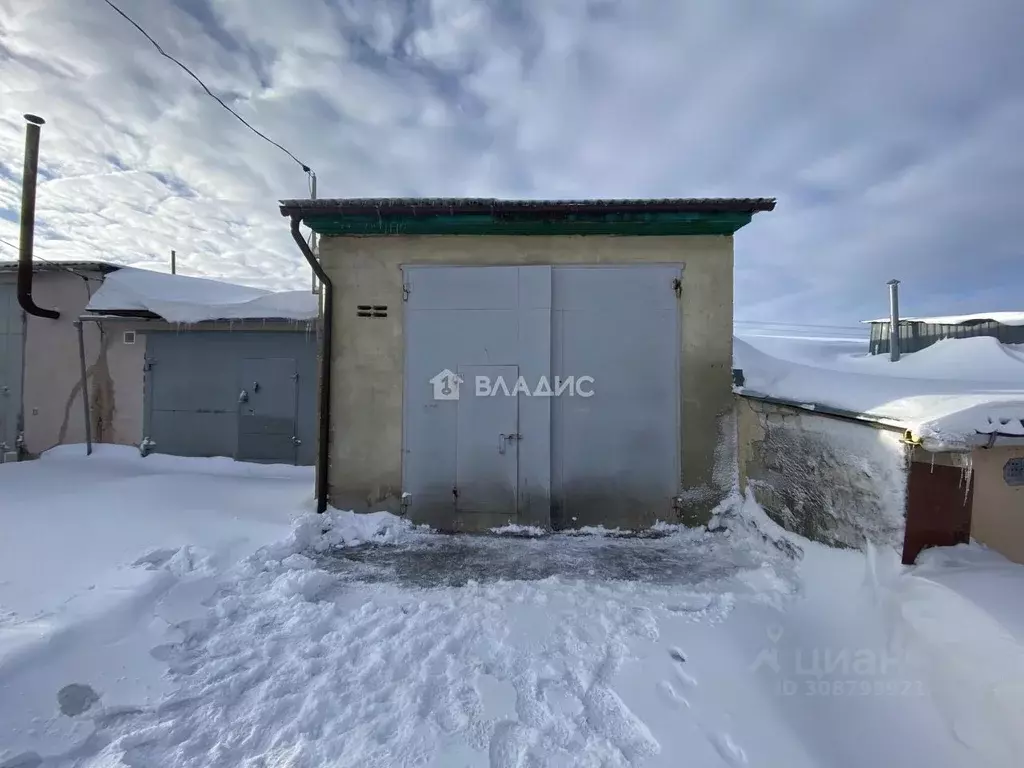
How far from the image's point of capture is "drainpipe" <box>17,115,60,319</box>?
25.6 feet

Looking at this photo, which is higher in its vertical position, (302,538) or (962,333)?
(962,333)

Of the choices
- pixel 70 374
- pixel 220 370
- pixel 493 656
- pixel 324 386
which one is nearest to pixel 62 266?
pixel 70 374

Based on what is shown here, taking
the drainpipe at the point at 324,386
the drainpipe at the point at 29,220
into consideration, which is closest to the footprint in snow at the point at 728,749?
the drainpipe at the point at 324,386

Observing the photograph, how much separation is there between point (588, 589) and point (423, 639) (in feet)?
4.53

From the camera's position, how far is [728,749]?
2096 mm

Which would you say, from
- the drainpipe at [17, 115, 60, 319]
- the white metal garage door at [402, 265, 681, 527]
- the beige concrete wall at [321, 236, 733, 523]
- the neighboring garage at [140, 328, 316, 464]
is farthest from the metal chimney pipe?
the drainpipe at [17, 115, 60, 319]

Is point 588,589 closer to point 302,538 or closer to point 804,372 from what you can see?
point 302,538

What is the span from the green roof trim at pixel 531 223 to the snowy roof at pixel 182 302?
236cm

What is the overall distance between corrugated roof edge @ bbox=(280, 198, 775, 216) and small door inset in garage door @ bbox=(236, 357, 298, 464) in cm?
307

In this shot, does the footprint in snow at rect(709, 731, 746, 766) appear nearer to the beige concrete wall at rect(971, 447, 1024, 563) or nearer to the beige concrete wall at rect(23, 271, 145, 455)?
the beige concrete wall at rect(971, 447, 1024, 563)

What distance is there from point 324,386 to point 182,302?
4.08m

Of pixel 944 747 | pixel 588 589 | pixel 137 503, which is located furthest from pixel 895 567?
pixel 137 503

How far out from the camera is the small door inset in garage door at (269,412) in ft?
23.3

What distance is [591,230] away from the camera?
498 cm
